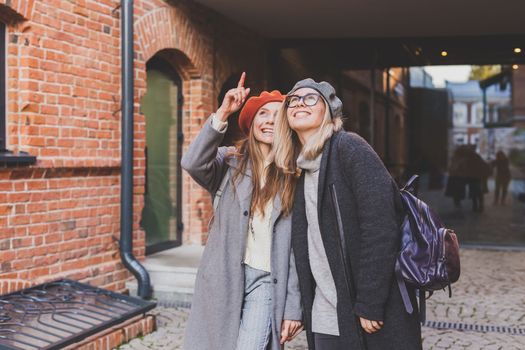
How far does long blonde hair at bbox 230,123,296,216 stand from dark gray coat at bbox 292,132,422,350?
230 mm

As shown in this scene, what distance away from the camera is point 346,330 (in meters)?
2.38

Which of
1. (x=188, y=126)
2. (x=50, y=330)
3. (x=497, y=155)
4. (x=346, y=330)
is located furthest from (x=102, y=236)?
(x=497, y=155)

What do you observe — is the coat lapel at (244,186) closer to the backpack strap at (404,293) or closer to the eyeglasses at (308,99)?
the eyeglasses at (308,99)

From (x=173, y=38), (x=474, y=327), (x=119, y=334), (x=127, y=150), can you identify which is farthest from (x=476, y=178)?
(x=119, y=334)

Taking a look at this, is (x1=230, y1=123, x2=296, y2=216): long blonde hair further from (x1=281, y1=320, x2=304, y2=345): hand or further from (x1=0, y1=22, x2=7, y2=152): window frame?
(x1=0, y1=22, x2=7, y2=152): window frame

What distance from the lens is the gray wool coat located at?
2604 mm

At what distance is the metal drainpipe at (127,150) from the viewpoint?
5.79m

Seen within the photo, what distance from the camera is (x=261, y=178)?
2.77 metres

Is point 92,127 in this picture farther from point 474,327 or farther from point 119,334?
point 474,327

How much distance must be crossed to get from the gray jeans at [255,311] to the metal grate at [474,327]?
9.71ft

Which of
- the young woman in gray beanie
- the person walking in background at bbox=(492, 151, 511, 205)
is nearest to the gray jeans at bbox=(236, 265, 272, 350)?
the young woman in gray beanie

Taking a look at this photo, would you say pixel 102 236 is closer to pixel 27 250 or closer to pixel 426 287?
pixel 27 250

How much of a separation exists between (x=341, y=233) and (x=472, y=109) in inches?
321

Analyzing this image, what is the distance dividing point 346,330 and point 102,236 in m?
3.87
